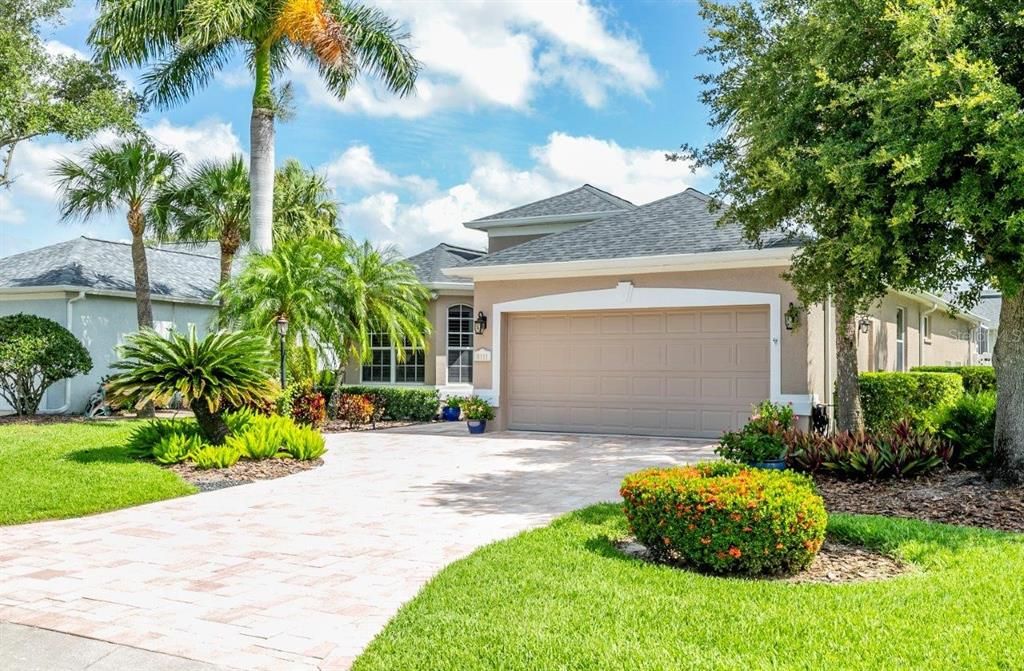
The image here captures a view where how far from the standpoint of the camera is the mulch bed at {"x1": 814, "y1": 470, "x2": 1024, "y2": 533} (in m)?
6.68

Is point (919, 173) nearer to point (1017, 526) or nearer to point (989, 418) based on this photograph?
point (1017, 526)

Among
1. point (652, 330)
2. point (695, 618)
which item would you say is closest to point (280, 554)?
point (695, 618)

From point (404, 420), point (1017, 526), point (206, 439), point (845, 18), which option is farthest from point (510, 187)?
point (1017, 526)

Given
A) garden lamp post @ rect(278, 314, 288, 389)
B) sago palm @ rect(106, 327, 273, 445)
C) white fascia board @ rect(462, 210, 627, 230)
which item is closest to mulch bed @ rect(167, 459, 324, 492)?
sago palm @ rect(106, 327, 273, 445)

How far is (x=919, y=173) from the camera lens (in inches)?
255

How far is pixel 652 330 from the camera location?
46.5ft

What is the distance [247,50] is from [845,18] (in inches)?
519

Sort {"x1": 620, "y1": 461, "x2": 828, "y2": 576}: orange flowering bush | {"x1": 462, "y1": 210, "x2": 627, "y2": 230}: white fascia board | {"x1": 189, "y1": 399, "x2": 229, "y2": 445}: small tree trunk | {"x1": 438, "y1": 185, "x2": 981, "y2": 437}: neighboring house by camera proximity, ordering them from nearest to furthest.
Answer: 1. {"x1": 620, "y1": 461, "x2": 828, "y2": 576}: orange flowering bush
2. {"x1": 189, "y1": 399, "x2": 229, "y2": 445}: small tree trunk
3. {"x1": 438, "y1": 185, "x2": 981, "y2": 437}: neighboring house
4. {"x1": 462, "y1": 210, "x2": 627, "y2": 230}: white fascia board

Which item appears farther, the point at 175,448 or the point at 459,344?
the point at 459,344

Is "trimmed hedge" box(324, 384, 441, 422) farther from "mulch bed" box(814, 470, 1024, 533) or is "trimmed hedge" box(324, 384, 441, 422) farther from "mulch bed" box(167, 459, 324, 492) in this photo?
"mulch bed" box(814, 470, 1024, 533)

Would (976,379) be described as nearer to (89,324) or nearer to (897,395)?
(897,395)

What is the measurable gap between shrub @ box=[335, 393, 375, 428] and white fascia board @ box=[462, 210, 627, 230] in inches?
264

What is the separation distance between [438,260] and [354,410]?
5.86m

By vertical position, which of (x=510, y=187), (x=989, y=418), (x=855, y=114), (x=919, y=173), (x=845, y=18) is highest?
(x=510, y=187)
